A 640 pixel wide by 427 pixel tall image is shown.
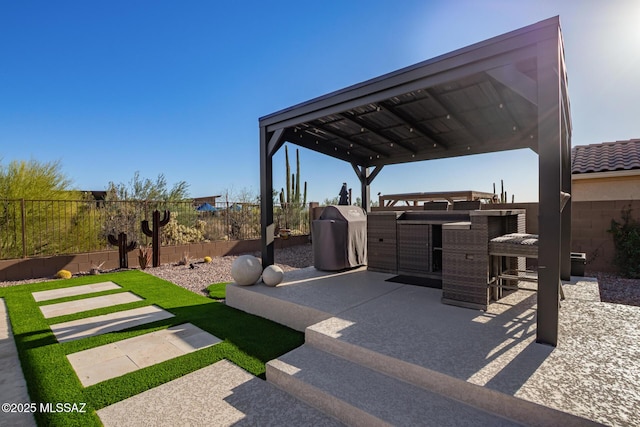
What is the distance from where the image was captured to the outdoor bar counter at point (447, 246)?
342cm

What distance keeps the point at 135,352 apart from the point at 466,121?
19.7 ft

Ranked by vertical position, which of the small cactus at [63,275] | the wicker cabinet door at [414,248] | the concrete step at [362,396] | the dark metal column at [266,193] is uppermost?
the dark metal column at [266,193]

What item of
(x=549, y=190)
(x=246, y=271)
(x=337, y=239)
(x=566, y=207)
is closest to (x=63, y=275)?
(x=246, y=271)

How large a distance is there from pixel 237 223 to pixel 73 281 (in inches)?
219

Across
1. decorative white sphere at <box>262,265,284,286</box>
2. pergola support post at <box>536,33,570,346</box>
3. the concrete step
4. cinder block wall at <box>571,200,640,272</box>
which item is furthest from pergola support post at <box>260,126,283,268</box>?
cinder block wall at <box>571,200,640,272</box>

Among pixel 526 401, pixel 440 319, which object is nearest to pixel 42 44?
pixel 440 319

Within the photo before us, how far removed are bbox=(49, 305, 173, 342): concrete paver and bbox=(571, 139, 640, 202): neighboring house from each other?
10068 millimetres

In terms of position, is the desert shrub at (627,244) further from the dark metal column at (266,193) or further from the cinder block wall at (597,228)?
the dark metal column at (266,193)

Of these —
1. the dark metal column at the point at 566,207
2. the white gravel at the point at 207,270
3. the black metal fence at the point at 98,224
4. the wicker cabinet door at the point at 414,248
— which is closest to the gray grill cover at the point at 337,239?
the wicker cabinet door at the point at 414,248

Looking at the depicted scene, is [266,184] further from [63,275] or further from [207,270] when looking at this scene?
A: [63,275]

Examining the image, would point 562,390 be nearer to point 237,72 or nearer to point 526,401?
point 526,401

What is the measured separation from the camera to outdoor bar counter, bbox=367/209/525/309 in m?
3.42

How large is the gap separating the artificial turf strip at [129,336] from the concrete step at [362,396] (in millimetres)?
472

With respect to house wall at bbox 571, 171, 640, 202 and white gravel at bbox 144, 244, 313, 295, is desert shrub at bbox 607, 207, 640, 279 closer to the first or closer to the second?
house wall at bbox 571, 171, 640, 202
